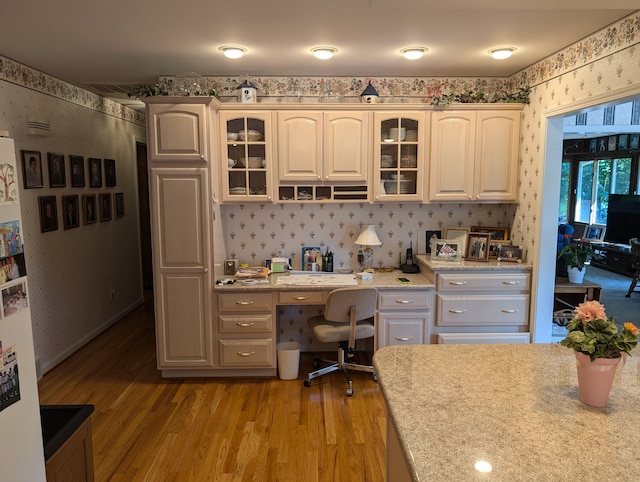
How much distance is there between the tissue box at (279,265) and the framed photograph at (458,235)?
4.74ft

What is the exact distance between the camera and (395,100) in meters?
4.08

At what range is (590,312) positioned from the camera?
5.10 feet

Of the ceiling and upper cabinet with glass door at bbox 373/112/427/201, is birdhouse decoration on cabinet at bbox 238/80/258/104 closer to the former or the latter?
the ceiling

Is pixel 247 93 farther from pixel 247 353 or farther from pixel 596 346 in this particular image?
pixel 596 346

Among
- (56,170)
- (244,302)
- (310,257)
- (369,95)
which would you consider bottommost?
(244,302)

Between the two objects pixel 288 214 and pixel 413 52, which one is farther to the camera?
pixel 288 214

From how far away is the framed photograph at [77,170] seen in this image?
430 cm

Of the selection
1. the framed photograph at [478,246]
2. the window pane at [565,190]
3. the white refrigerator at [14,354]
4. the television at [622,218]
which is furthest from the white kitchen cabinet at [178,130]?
the window pane at [565,190]

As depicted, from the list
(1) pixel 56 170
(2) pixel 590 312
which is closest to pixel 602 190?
(2) pixel 590 312

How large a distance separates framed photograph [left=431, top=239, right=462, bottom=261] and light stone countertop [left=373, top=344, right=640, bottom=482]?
1909 millimetres

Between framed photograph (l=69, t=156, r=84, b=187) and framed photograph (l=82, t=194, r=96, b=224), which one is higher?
framed photograph (l=69, t=156, r=84, b=187)

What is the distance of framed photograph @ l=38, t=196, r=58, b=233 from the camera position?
12.5 feet

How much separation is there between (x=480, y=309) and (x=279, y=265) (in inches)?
67.2

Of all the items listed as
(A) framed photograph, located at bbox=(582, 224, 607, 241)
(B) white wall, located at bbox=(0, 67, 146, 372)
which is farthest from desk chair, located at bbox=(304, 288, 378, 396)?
(A) framed photograph, located at bbox=(582, 224, 607, 241)
